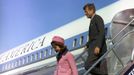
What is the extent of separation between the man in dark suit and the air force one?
274mm

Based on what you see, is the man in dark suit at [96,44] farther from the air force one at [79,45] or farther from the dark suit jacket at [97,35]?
the air force one at [79,45]

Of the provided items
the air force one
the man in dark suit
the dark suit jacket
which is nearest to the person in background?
the man in dark suit

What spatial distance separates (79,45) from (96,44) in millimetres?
4039

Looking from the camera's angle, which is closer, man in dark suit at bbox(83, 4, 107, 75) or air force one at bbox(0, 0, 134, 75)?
man in dark suit at bbox(83, 4, 107, 75)

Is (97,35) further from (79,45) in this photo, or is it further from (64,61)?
(79,45)

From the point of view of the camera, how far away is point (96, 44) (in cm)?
642

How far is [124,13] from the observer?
779cm

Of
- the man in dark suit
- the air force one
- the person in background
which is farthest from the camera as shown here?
the air force one

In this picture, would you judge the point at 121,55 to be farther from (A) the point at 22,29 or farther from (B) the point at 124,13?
(A) the point at 22,29

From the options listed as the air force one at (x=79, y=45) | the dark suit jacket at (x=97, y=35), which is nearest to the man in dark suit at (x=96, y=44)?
the dark suit jacket at (x=97, y=35)

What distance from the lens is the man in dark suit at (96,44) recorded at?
6383 millimetres

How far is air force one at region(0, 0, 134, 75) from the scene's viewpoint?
737 centimetres

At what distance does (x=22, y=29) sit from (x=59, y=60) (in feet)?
33.1

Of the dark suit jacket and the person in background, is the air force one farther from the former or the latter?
the person in background
